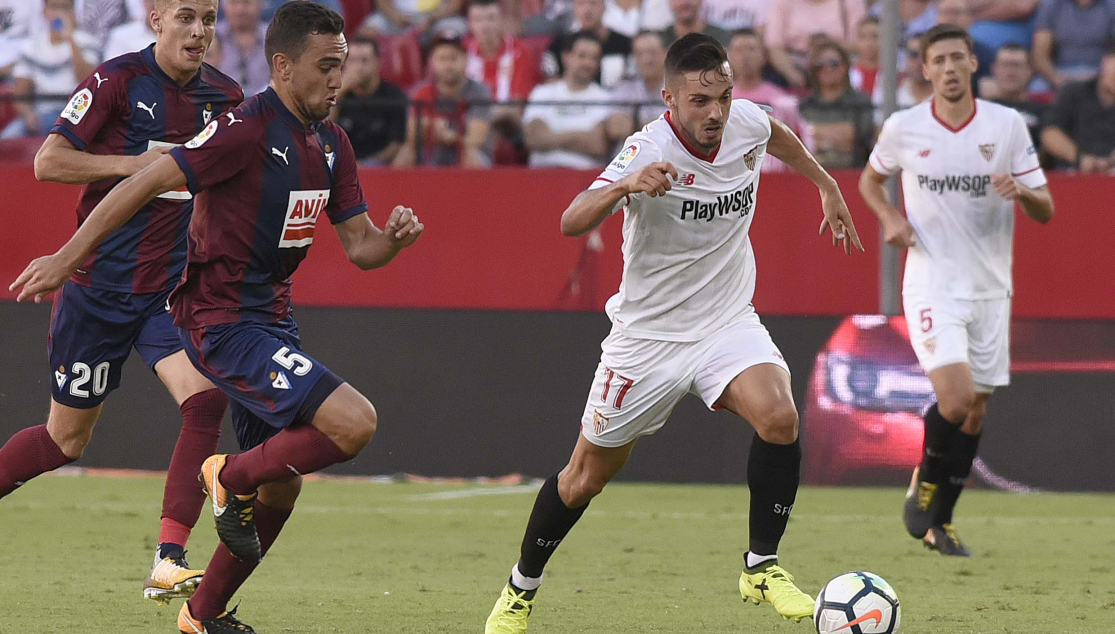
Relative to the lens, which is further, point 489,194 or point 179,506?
point 489,194

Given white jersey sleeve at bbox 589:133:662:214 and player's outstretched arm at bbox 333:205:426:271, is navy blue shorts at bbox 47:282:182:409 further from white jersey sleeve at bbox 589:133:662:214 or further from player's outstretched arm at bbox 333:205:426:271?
white jersey sleeve at bbox 589:133:662:214

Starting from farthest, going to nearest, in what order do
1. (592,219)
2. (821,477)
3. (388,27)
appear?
(388,27)
(821,477)
(592,219)

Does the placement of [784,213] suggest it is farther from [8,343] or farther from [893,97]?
[8,343]

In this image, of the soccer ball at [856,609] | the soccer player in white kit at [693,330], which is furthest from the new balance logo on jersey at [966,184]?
the soccer ball at [856,609]

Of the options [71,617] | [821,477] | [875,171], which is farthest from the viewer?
[821,477]

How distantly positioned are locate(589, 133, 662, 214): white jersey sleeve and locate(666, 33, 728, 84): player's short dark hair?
259 mm

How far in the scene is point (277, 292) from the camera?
5176 mm

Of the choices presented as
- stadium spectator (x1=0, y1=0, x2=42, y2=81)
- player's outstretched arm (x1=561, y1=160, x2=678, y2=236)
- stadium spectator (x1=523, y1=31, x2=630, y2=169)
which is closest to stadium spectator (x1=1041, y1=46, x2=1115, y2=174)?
stadium spectator (x1=523, y1=31, x2=630, y2=169)

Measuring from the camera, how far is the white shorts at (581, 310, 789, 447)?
18.0ft

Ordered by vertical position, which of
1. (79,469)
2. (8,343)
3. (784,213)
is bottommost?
(79,469)

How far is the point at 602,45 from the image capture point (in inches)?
492

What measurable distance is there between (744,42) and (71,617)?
25.5ft

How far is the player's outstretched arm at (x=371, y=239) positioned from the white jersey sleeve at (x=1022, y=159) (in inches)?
159

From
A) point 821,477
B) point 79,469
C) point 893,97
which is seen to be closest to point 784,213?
point 893,97
